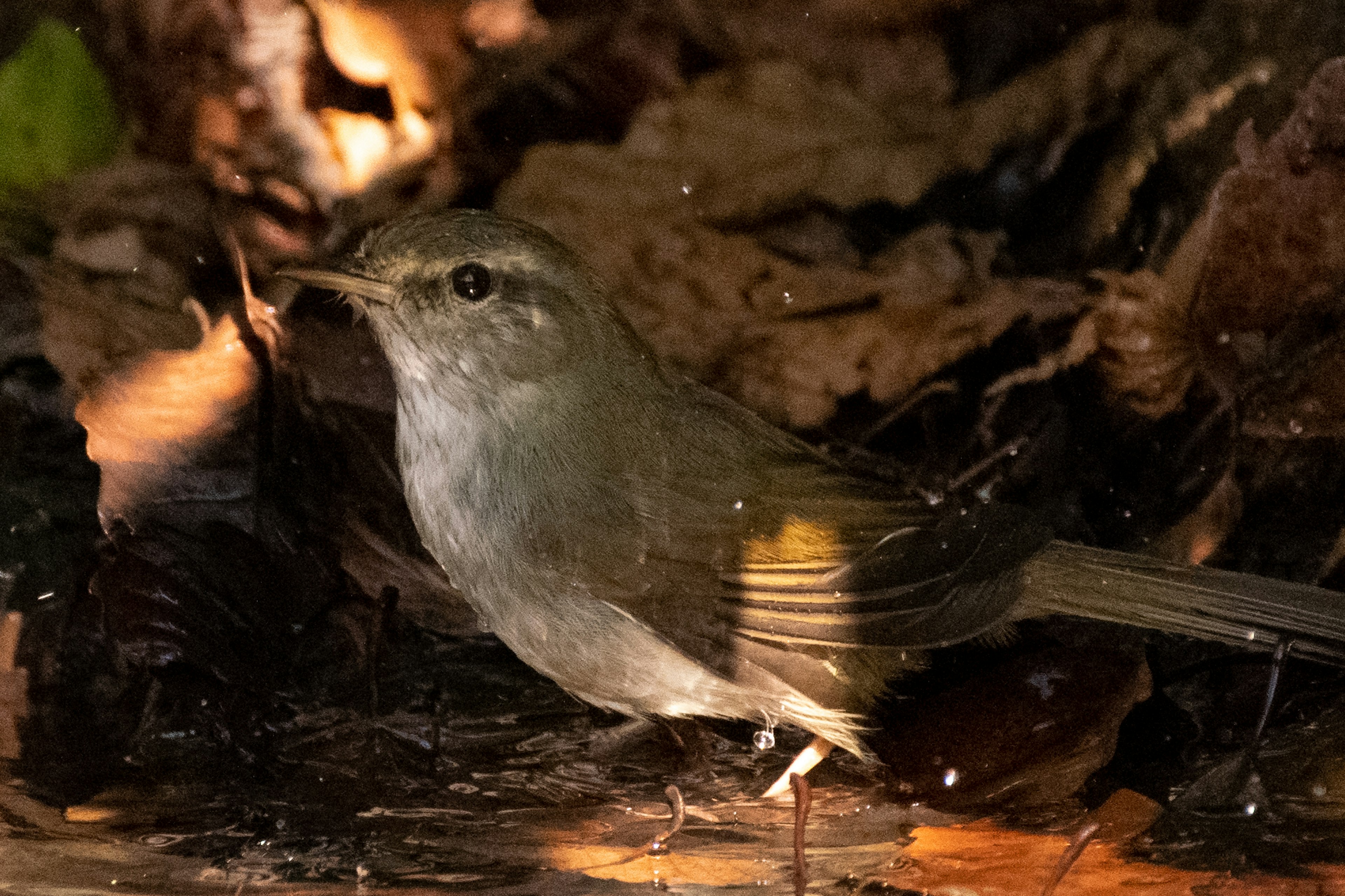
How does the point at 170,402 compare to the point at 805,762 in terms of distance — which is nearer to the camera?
the point at 805,762

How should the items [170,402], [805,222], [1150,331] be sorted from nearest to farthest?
[170,402] → [1150,331] → [805,222]

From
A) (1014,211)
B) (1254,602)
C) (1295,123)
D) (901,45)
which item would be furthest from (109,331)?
(1295,123)

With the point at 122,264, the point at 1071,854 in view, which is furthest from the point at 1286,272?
the point at 122,264

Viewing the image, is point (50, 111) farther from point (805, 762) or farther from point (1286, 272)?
point (1286, 272)

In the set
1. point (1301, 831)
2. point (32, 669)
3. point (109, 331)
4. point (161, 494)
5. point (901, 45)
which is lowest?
point (1301, 831)


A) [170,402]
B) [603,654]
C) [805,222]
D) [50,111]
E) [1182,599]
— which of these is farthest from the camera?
[805,222]

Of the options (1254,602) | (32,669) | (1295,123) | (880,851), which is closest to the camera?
(880,851)

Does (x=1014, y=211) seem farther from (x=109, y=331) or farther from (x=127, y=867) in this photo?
(x=127, y=867)

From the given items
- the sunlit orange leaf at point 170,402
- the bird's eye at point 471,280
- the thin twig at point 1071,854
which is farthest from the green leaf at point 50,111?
the thin twig at point 1071,854
